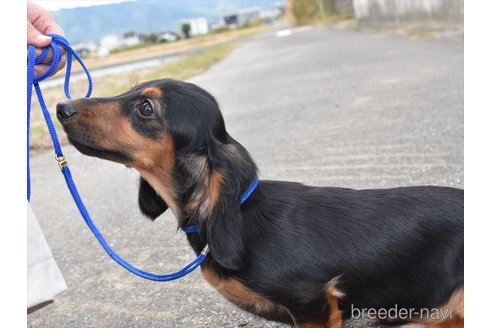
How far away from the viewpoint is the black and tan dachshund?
2.45 metres

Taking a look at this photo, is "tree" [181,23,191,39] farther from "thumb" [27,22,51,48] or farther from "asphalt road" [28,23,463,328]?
"thumb" [27,22,51,48]

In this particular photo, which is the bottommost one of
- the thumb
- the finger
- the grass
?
the grass

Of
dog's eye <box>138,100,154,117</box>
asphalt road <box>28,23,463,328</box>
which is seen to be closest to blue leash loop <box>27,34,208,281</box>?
dog's eye <box>138,100,154,117</box>

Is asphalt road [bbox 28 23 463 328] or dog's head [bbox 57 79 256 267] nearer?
dog's head [bbox 57 79 256 267]

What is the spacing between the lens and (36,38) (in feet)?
8.93

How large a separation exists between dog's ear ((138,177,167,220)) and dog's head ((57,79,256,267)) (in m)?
0.12

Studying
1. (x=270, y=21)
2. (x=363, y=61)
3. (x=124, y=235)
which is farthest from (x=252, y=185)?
(x=270, y=21)

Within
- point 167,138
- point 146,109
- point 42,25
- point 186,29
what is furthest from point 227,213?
point 186,29

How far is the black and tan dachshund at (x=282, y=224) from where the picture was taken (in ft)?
8.05

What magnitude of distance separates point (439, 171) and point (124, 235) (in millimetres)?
2559

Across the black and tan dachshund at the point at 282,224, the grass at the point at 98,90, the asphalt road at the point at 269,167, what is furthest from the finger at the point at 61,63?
the asphalt road at the point at 269,167

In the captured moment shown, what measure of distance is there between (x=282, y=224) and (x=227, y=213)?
0.93 ft

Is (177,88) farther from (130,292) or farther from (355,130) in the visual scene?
(355,130)

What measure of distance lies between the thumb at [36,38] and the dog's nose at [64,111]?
35cm
